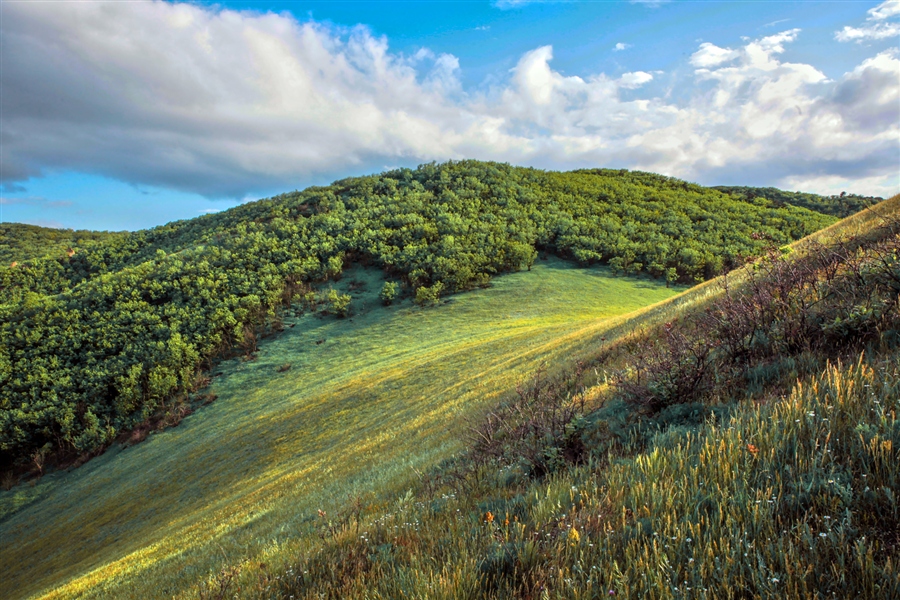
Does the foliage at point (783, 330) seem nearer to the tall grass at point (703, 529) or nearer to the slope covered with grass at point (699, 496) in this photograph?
the slope covered with grass at point (699, 496)

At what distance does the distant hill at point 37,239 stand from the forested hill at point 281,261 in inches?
1518

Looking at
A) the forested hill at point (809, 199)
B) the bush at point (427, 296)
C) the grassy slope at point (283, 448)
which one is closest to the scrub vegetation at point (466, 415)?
the grassy slope at point (283, 448)

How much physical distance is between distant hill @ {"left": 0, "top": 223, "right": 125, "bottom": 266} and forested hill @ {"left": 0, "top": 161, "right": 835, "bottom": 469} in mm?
38569

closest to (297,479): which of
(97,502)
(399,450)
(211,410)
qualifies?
(399,450)

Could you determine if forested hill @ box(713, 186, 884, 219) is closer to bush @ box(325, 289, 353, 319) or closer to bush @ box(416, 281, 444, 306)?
bush @ box(416, 281, 444, 306)

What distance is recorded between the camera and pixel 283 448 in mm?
21094

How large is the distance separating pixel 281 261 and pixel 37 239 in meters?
123

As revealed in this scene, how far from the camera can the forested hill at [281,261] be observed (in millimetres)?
43719

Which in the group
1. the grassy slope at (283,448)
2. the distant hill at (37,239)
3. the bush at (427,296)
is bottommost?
the grassy slope at (283,448)

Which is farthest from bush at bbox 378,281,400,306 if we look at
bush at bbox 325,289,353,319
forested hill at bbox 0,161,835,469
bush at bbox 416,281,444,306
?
bush at bbox 325,289,353,319

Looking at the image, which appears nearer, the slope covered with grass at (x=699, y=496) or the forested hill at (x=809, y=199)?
the slope covered with grass at (x=699, y=496)

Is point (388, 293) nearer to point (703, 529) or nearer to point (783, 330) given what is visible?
point (783, 330)

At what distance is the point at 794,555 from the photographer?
83.5 inches

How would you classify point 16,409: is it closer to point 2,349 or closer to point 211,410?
point 2,349
